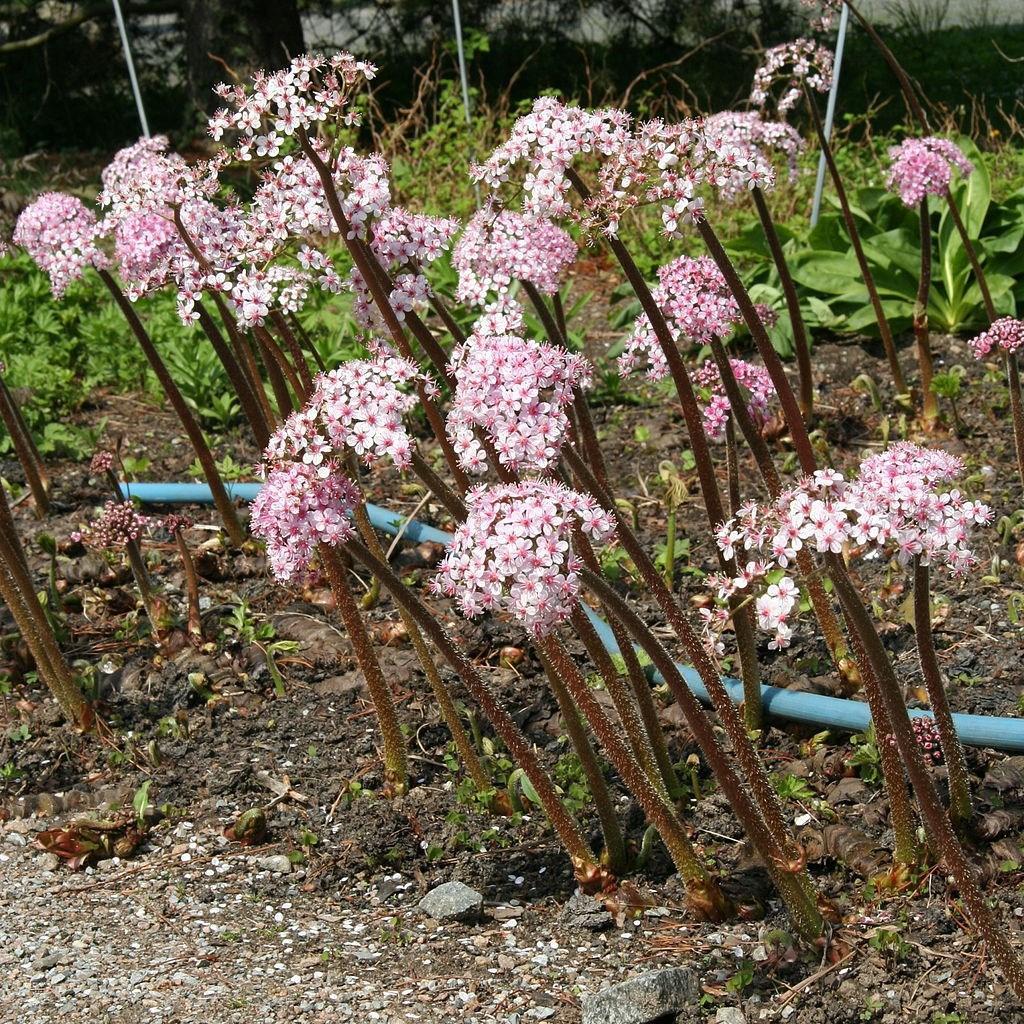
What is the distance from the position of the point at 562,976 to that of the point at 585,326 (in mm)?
4478

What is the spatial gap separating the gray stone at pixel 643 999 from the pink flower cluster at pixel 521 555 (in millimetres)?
852

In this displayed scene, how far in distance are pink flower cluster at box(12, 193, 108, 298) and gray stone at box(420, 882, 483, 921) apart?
2.30 metres

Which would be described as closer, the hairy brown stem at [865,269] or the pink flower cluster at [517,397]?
the pink flower cluster at [517,397]

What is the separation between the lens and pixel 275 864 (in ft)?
11.3

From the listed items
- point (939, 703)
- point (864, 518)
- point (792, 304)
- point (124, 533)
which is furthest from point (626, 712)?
point (792, 304)

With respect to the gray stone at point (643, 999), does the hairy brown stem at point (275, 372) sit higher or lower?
higher

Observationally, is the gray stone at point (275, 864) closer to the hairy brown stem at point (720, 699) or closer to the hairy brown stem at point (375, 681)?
the hairy brown stem at point (375, 681)

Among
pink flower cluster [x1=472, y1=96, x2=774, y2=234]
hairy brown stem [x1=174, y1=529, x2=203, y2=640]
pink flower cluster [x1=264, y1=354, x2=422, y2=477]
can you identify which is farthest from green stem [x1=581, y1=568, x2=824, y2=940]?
hairy brown stem [x1=174, y1=529, x2=203, y2=640]

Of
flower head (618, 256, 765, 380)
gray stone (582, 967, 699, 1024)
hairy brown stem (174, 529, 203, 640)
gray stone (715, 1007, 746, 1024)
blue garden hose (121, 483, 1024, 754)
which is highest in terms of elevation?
flower head (618, 256, 765, 380)

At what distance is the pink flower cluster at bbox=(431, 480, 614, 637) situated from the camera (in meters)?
2.21

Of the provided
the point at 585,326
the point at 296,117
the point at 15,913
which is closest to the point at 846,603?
the point at 296,117

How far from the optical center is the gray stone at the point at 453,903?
312 centimetres

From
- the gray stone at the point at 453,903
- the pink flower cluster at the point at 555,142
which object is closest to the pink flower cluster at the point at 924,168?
the pink flower cluster at the point at 555,142

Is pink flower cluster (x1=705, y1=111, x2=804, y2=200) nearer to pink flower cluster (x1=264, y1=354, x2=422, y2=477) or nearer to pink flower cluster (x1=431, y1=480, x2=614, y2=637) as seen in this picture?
pink flower cluster (x1=264, y1=354, x2=422, y2=477)
